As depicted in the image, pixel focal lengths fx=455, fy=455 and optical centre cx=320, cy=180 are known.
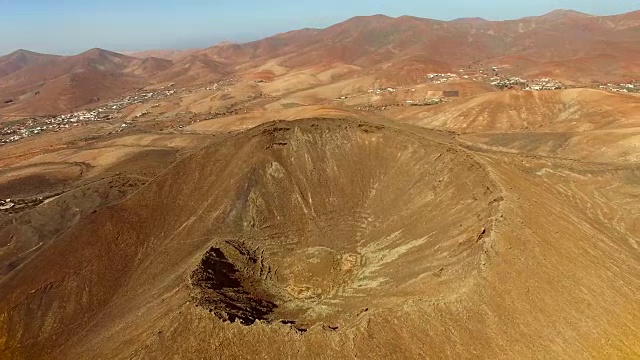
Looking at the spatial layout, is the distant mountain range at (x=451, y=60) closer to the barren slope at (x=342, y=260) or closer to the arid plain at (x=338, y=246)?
the arid plain at (x=338, y=246)

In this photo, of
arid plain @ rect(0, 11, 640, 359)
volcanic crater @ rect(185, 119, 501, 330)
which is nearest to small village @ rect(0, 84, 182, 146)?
arid plain @ rect(0, 11, 640, 359)

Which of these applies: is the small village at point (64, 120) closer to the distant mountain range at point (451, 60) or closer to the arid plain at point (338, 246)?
the distant mountain range at point (451, 60)

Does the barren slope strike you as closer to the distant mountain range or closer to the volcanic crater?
the volcanic crater

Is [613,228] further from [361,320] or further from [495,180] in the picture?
[361,320]

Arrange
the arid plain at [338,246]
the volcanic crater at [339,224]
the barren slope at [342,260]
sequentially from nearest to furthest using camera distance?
the barren slope at [342,260], the arid plain at [338,246], the volcanic crater at [339,224]

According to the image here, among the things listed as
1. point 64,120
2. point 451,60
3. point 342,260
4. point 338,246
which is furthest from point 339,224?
point 451,60

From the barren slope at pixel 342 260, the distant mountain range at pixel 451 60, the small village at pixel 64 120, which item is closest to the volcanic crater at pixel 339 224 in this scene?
the barren slope at pixel 342 260

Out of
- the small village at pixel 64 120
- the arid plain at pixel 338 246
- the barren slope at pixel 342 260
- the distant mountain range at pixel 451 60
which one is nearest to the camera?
the barren slope at pixel 342 260

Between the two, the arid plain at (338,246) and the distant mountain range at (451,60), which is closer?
the arid plain at (338,246)

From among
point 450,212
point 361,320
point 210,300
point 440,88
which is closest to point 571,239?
point 450,212

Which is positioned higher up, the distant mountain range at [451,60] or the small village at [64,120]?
the distant mountain range at [451,60]

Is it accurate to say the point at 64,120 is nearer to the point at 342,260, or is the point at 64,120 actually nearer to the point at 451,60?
the point at 342,260

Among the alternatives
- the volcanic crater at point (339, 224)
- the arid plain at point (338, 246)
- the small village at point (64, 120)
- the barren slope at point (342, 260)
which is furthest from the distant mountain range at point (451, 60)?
the barren slope at point (342, 260)
